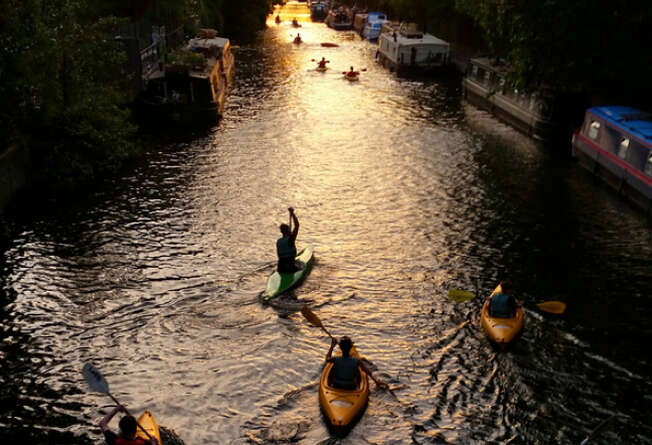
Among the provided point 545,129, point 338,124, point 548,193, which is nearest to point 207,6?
point 338,124

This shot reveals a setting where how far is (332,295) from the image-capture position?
19750mm

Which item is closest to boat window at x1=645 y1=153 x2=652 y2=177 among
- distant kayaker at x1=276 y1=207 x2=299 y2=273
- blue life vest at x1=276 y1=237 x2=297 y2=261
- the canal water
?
the canal water

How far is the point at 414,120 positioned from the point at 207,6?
42156mm

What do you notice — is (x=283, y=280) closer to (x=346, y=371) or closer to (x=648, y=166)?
(x=346, y=371)

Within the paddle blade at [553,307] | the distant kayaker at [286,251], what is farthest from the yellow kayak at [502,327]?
the distant kayaker at [286,251]

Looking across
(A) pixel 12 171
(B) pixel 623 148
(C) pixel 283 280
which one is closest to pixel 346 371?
(C) pixel 283 280

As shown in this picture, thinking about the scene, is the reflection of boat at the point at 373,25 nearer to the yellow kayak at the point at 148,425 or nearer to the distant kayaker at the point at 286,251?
the distant kayaker at the point at 286,251

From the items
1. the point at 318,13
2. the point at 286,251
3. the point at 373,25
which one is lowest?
the point at 286,251

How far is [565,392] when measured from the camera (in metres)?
15.2

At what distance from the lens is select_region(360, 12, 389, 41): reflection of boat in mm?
79812

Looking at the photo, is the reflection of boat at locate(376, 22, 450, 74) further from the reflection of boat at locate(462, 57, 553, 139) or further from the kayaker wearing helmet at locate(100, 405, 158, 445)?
the kayaker wearing helmet at locate(100, 405, 158, 445)

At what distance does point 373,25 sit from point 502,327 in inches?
2749

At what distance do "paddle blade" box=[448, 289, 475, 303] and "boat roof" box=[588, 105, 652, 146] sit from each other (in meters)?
12.0

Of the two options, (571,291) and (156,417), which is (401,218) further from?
(156,417)
